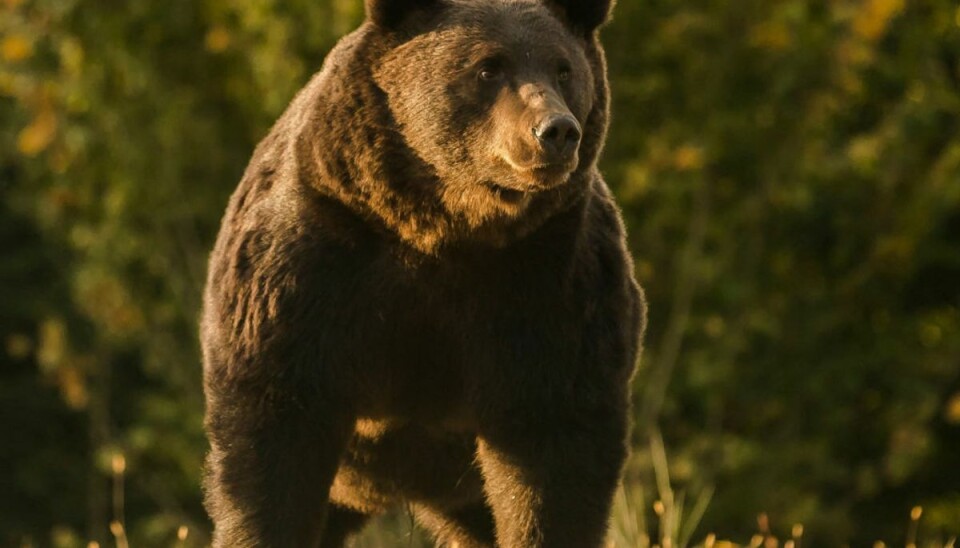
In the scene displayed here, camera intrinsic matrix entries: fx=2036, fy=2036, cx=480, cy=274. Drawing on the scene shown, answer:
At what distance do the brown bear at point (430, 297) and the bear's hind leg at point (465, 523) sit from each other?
577 millimetres

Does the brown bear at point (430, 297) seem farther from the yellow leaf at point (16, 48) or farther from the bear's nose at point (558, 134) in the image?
the yellow leaf at point (16, 48)

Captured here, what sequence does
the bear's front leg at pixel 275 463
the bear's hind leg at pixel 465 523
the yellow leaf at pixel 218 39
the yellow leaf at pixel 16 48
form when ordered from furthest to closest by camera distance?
the yellow leaf at pixel 218 39 → the yellow leaf at pixel 16 48 → the bear's hind leg at pixel 465 523 → the bear's front leg at pixel 275 463

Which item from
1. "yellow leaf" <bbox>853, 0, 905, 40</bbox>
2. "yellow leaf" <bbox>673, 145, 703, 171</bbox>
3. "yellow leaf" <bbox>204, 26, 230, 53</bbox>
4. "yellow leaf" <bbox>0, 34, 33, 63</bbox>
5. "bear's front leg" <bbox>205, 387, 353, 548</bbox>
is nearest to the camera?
"bear's front leg" <bbox>205, 387, 353, 548</bbox>

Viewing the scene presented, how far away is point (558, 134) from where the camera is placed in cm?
519


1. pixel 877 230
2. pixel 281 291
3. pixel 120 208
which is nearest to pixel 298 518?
pixel 281 291

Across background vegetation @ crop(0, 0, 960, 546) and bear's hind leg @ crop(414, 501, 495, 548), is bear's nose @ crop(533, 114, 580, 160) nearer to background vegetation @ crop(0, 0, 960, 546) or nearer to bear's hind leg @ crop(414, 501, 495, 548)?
bear's hind leg @ crop(414, 501, 495, 548)

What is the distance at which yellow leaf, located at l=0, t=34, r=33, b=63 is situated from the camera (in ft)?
49.2

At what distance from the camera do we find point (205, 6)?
622 inches

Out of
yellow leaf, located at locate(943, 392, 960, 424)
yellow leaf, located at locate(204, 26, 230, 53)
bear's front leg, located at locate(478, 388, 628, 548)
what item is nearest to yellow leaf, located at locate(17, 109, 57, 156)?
yellow leaf, located at locate(204, 26, 230, 53)

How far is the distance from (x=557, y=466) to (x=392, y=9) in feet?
4.40

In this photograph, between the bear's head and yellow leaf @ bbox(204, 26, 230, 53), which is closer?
the bear's head

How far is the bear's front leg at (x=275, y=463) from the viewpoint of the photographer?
5.61m

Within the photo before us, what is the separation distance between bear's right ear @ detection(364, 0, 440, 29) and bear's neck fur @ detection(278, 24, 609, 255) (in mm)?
44

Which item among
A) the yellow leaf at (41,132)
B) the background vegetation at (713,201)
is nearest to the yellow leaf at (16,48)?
the background vegetation at (713,201)
